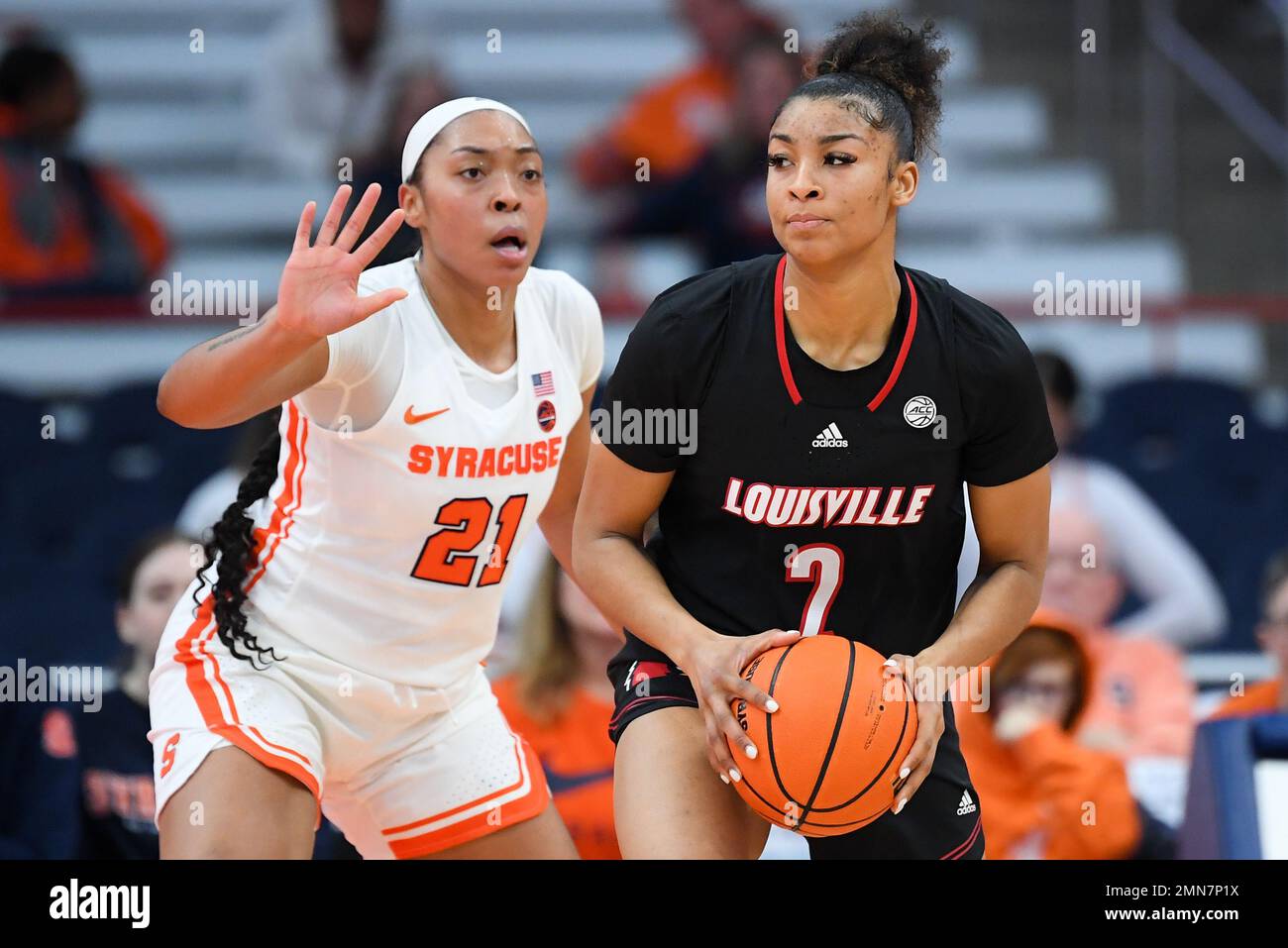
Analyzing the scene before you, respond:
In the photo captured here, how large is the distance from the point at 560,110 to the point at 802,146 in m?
6.83

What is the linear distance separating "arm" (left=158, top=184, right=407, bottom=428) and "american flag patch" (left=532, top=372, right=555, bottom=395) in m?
0.50

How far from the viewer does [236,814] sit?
336cm

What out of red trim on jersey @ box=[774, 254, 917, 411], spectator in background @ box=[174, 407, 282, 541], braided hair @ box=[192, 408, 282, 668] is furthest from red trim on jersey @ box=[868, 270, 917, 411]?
spectator in background @ box=[174, 407, 282, 541]

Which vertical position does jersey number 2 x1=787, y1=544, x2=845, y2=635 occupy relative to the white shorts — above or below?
above

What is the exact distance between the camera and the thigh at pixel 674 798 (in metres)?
3.22

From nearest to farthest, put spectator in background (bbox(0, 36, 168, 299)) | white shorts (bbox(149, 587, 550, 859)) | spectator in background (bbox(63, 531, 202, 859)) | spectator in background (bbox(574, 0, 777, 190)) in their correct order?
white shorts (bbox(149, 587, 550, 859)) → spectator in background (bbox(63, 531, 202, 859)) → spectator in background (bbox(0, 36, 168, 299)) → spectator in background (bbox(574, 0, 777, 190))

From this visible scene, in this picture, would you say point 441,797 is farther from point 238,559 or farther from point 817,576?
point 817,576

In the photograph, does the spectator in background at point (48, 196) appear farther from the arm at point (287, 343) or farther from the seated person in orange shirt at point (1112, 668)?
the arm at point (287, 343)

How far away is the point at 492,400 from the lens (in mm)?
3750

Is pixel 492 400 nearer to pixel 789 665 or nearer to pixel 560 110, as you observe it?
pixel 789 665

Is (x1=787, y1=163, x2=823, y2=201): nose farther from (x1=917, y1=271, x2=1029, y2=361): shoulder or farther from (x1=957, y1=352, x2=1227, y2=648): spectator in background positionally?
(x1=957, y1=352, x2=1227, y2=648): spectator in background

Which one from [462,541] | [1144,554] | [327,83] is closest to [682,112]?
[327,83]

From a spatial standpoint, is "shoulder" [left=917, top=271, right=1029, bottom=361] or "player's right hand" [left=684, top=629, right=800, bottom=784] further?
"shoulder" [left=917, top=271, right=1029, bottom=361]

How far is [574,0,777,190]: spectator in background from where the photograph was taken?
335 inches
